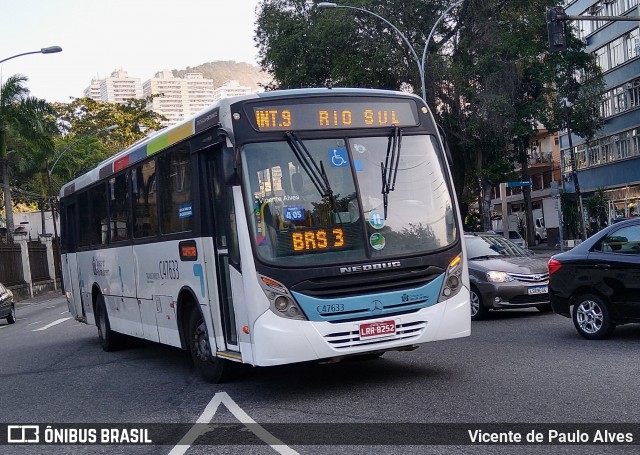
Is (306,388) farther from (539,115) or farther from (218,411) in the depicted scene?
(539,115)

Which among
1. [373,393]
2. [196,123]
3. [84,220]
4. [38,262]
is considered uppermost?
[196,123]

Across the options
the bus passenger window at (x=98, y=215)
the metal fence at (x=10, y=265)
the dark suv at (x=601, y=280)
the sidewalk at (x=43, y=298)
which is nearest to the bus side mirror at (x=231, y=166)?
the dark suv at (x=601, y=280)

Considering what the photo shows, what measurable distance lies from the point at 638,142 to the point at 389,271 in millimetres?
43546

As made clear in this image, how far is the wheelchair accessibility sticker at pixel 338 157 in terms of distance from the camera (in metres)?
8.91

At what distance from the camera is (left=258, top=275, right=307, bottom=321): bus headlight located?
845 centimetres

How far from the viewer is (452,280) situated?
914 centimetres

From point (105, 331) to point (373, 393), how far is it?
23.9 feet

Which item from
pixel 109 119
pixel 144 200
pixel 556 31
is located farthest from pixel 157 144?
pixel 109 119

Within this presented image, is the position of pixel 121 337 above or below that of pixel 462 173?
below

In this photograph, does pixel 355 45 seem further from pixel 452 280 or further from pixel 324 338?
pixel 324 338

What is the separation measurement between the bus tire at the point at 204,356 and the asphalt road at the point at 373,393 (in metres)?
0.15

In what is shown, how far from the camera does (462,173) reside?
44812 mm

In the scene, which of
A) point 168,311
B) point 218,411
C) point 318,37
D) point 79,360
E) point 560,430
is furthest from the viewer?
point 318,37

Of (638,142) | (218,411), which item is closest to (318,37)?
(638,142)
